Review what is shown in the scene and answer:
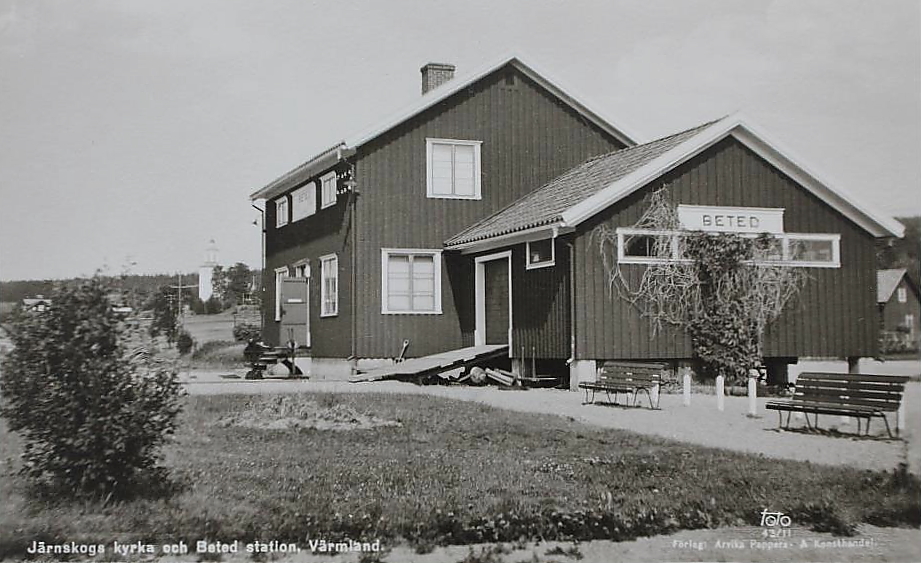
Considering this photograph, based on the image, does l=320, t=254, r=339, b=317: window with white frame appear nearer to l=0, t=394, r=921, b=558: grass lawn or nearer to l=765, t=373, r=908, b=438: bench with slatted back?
l=0, t=394, r=921, b=558: grass lawn

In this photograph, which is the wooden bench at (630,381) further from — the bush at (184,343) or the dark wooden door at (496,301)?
the bush at (184,343)

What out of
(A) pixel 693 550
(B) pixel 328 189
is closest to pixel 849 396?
(A) pixel 693 550

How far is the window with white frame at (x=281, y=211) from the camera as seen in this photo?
1931 centimetres

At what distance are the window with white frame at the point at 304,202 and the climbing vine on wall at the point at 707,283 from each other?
7.17 metres

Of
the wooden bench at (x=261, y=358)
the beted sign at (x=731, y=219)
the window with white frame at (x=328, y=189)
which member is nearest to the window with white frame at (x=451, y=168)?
the window with white frame at (x=328, y=189)

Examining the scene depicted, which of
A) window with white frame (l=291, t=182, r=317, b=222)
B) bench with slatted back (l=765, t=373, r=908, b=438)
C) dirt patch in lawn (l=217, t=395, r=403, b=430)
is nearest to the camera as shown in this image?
dirt patch in lawn (l=217, t=395, r=403, b=430)

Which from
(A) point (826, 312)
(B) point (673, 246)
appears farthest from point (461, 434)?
(A) point (826, 312)

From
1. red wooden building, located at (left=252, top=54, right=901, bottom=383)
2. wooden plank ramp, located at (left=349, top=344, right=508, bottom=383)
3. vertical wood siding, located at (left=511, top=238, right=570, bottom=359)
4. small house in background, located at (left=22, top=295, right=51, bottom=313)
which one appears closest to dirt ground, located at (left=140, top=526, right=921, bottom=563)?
small house in background, located at (left=22, top=295, right=51, bottom=313)

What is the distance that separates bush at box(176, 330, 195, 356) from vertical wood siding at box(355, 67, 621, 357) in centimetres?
902

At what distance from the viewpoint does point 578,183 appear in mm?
15719

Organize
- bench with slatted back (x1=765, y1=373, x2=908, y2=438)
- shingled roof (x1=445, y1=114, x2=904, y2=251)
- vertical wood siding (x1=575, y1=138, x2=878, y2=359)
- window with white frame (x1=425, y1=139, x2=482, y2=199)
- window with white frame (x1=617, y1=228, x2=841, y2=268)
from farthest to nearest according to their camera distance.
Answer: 1. window with white frame (x1=425, y1=139, x2=482, y2=199)
2. window with white frame (x1=617, y1=228, x2=841, y2=268)
3. vertical wood siding (x1=575, y1=138, x2=878, y2=359)
4. shingled roof (x1=445, y1=114, x2=904, y2=251)
5. bench with slatted back (x1=765, y1=373, x2=908, y2=438)

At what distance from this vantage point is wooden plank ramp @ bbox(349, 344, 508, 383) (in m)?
14.5

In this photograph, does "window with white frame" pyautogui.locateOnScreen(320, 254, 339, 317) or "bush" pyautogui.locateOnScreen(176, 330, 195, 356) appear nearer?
"bush" pyautogui.locateOnScreen(176, 330, 195, 356)

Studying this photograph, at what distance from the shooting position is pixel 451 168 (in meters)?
17.2
